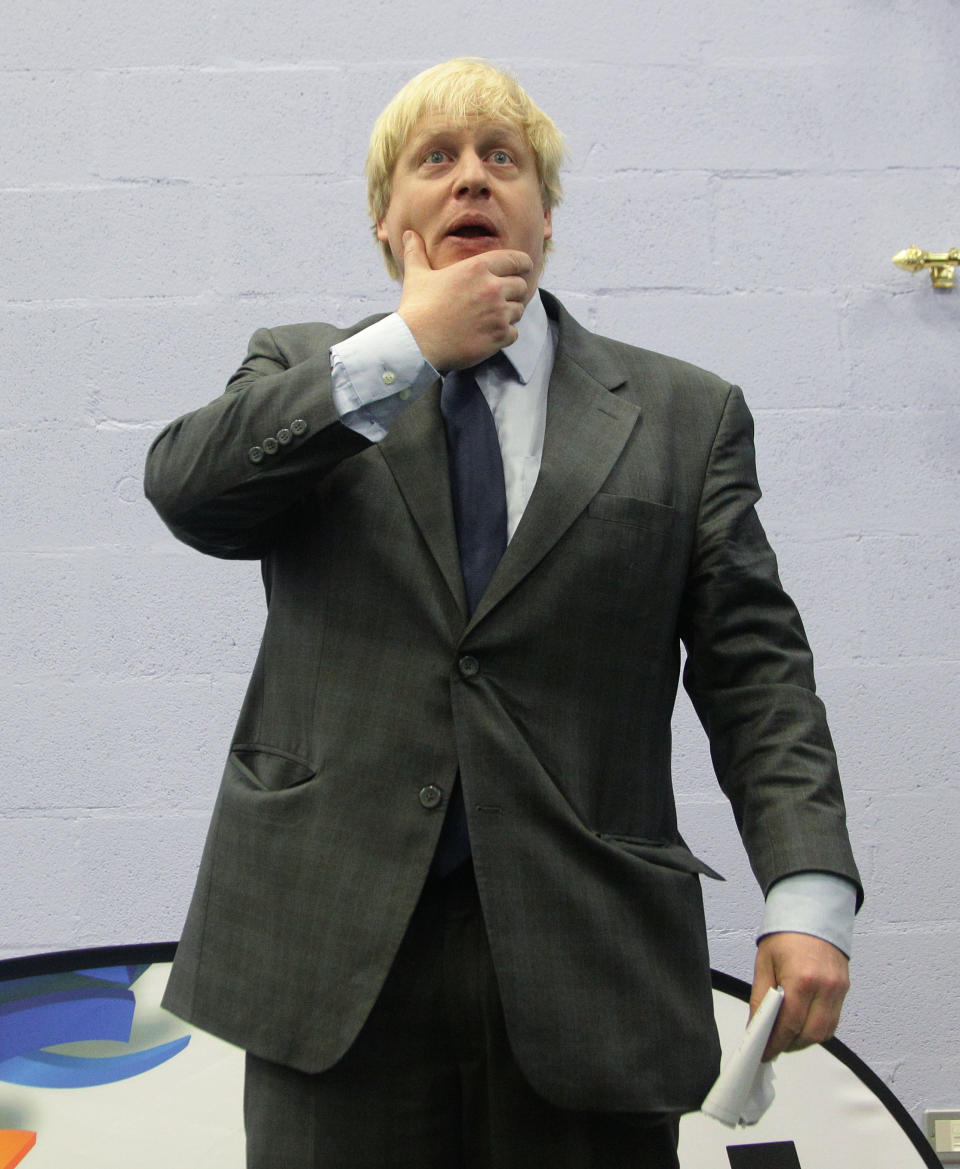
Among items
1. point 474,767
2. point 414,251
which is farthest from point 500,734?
point 414,251

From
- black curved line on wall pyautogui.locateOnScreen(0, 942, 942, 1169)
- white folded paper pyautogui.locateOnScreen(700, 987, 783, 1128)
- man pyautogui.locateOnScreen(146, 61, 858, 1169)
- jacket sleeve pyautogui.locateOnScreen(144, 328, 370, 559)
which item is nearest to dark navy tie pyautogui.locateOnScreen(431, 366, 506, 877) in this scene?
man pyautogui.locateOnScreen(146, 61, 858, 1169)

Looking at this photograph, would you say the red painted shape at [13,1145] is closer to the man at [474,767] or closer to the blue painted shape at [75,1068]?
the blue painted shape at [75,1068]

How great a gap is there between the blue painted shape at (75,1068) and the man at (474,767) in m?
0.86

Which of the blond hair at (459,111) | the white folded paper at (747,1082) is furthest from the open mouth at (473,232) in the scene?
the white folded paper at (747,1082)

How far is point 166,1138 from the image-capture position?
1668 mm

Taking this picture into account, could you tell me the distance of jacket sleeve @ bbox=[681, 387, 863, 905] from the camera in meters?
0.98

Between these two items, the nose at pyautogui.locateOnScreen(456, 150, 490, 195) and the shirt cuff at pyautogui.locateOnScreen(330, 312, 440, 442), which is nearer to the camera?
the shirt cuff at pyautogui.locateOnScreen(330, 312, 440, 442)

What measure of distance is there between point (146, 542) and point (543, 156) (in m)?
1.04

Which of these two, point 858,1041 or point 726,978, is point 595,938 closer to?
point 726,978

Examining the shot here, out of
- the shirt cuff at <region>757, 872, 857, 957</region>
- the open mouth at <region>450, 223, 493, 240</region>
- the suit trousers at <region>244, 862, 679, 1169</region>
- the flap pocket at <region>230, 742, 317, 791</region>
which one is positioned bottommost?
the suit trousers at <region>244, 862, 679, 1169</region>

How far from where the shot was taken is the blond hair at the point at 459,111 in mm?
1125

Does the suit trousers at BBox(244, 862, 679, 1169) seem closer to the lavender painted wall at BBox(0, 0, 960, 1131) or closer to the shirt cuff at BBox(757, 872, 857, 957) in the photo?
the shirt cuff at BBox(757, 872, 857, 957)

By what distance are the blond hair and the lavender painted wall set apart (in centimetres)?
83

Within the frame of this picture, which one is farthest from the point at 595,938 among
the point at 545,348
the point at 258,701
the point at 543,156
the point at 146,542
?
the point at 146,542
